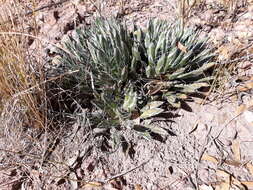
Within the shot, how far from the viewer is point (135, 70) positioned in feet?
5.22

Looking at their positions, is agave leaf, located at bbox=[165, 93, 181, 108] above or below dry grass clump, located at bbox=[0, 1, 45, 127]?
below

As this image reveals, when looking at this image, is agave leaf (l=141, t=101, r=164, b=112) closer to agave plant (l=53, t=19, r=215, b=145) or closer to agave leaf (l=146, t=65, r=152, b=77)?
agave plant (l=53, t=19, r=215, b=145)

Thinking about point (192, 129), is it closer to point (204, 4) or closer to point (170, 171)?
point (170, 171)

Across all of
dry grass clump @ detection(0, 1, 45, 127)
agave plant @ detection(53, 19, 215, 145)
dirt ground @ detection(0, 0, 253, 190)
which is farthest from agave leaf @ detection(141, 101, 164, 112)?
dry grass clump @ detection(0, 1, 45, 127)

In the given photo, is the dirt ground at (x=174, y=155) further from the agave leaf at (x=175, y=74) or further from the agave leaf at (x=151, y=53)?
the agave leaf at (x=151, y=53)

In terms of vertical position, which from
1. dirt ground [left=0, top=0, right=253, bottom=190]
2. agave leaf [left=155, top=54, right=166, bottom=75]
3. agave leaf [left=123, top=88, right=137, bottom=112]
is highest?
agave leaf [left=155, top=54, right=166, bottom=75]

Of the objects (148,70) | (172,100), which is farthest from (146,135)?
(148,70)

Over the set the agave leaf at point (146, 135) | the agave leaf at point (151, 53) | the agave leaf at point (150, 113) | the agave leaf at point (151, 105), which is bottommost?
the agave leaf at point (146, 135)

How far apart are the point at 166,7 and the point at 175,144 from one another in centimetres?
142

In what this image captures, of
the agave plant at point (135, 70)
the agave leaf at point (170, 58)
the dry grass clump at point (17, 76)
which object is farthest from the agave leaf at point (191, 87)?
the dry grass clump at point (17, 76)

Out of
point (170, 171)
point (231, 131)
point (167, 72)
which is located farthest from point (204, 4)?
A: point (170, 171)

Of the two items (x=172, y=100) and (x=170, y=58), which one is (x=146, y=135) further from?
(x=170, y=58)

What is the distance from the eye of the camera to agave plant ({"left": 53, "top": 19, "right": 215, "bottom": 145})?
148 cm

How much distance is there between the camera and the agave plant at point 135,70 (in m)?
1.48
